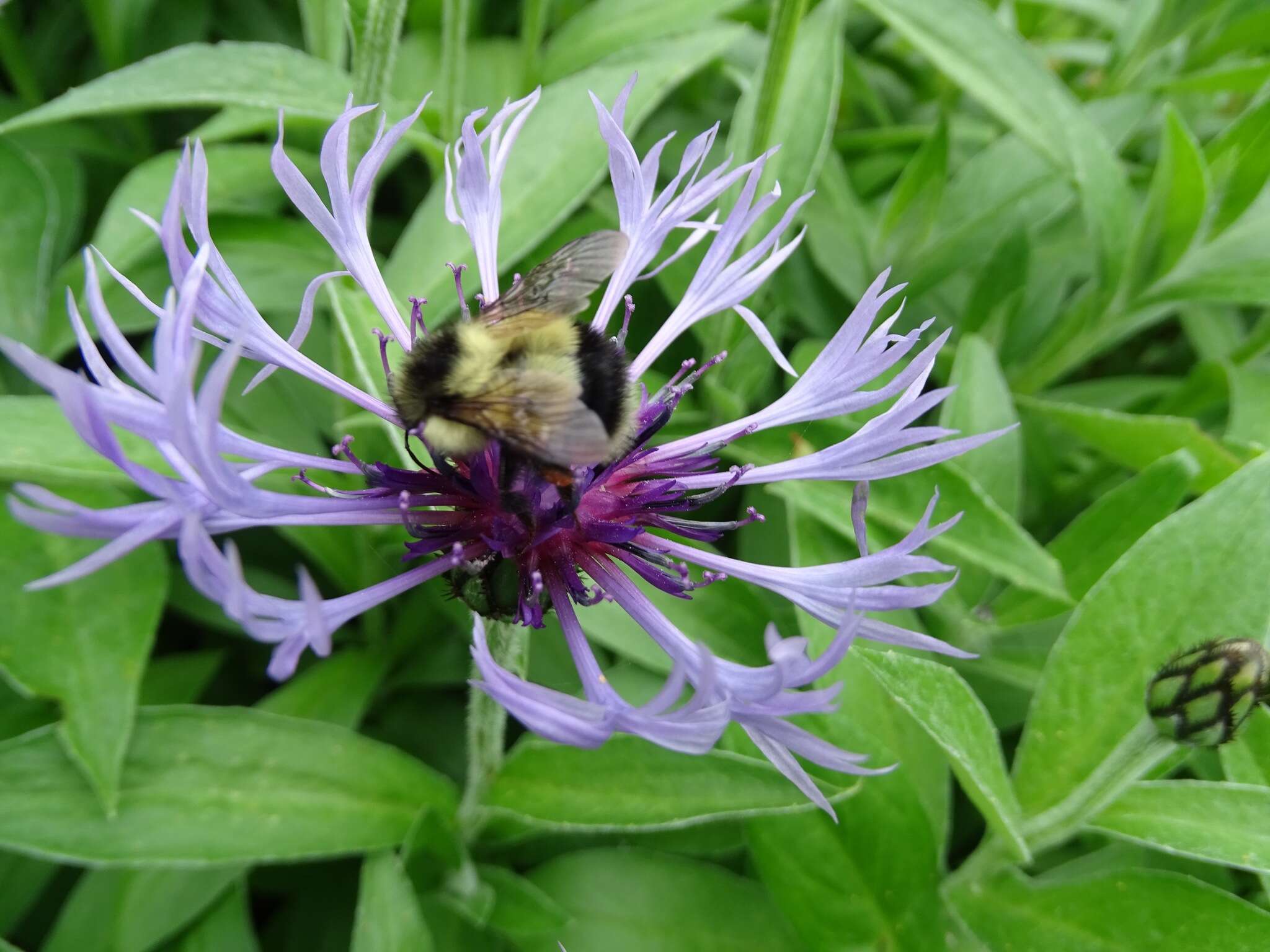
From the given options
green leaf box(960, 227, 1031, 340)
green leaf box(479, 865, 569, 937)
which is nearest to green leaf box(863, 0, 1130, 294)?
green leaf box(960, 227, 1031, 340)

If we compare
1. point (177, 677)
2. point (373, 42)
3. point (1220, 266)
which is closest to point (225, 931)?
point (177, 677)

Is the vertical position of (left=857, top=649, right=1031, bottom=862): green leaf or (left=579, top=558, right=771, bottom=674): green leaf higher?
(left=857, top=649, right=1031, bottom=862): green leaf

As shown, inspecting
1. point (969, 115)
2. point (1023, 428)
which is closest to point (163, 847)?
point (1023, 428)

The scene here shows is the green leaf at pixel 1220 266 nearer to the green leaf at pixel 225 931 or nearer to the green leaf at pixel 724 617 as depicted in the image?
the green leaf at pixel 724 617

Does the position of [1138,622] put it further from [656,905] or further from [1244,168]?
[1244,168]

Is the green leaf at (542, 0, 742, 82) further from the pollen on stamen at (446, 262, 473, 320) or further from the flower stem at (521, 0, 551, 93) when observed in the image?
the pollen on stamen at (446, 262, 473, 320)

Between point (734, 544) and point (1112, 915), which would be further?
point (734, 544)
